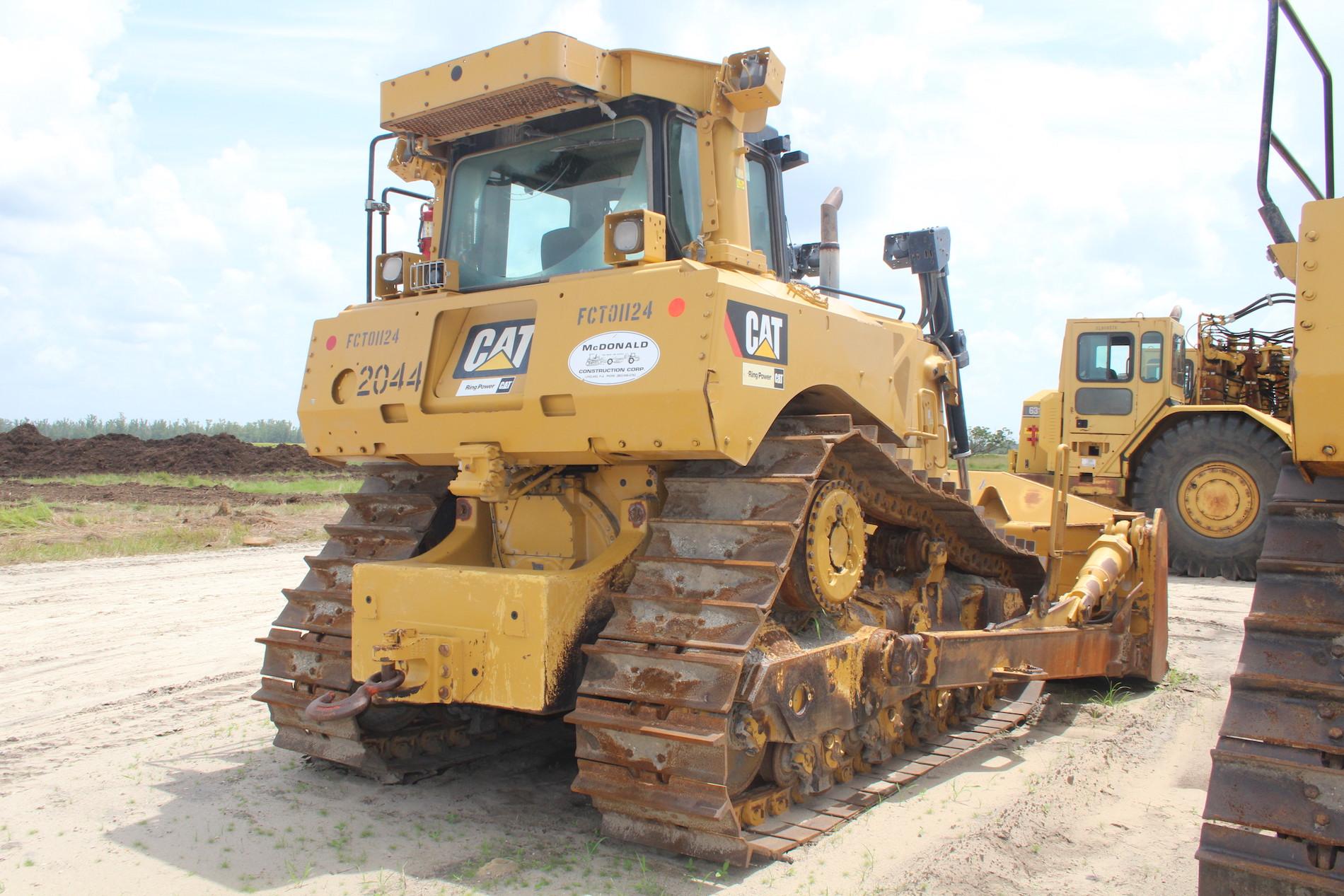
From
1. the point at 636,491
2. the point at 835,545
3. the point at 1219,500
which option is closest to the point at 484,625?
the point at 636,491

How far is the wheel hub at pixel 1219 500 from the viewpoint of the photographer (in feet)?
43.9

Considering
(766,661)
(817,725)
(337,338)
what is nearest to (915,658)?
(817,725)

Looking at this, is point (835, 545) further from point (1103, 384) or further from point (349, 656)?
point (1103, 384)

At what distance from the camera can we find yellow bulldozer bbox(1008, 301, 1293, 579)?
1342 centimetres

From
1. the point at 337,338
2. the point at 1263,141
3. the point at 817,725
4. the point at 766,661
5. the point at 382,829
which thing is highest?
the point at 1263,141

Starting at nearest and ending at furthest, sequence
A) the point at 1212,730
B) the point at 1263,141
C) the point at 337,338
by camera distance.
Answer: the point at 1263,141, the point at 337,338, the point at 1212,730

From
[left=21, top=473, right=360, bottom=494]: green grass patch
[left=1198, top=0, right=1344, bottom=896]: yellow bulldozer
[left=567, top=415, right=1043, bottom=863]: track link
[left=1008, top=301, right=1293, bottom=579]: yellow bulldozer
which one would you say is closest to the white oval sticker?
[left=567, top=415, right=1043, bottom=863]: track link

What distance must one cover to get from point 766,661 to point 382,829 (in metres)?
1.84

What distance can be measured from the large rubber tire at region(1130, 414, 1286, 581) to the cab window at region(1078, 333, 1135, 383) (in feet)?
3.63

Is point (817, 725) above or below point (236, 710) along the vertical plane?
above

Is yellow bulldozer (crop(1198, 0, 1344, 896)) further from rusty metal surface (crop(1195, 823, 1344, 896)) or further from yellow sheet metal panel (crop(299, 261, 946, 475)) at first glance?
yellow sheet metal panel (crop(299, 261, 946, 475))

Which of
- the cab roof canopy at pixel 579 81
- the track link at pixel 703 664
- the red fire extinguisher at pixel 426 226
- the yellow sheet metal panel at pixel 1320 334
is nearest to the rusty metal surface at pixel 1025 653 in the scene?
the track link at pixel 703 664

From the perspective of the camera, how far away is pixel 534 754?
236 inches

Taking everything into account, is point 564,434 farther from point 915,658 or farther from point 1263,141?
point 1263,141
